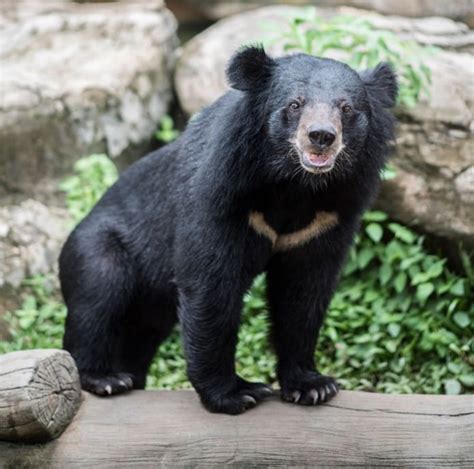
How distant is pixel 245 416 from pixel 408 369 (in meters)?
2.03

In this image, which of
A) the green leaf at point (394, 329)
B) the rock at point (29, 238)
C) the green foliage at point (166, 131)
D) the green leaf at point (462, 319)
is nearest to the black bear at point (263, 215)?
the green leaf at point (394, 329)

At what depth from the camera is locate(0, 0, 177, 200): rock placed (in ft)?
23.9

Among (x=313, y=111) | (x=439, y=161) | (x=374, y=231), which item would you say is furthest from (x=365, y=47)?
(x=313, y=111)

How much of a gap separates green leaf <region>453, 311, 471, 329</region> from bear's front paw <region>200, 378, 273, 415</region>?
1883 millimetres

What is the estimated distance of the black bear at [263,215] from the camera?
4.52 m

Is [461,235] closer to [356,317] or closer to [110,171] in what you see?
[356,317]

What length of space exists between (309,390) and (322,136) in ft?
4.22

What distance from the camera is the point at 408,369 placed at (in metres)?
6.31

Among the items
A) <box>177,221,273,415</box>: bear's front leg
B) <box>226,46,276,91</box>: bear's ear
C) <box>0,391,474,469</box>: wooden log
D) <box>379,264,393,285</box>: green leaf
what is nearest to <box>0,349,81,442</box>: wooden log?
<box>0,391,474,469</box>: wooden log

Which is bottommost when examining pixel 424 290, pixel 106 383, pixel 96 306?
pixel 424 290

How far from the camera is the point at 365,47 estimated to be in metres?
6.73

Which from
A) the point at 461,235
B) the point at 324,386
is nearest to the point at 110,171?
the point at 461,235

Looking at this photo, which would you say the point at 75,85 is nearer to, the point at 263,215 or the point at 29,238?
the point at 29,238

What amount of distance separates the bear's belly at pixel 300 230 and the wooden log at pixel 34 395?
113 cm
